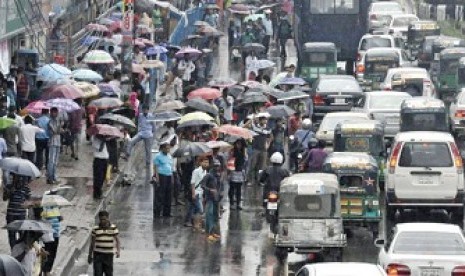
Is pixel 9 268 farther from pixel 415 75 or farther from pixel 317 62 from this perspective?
pixel 317 62

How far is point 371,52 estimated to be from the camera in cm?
5347

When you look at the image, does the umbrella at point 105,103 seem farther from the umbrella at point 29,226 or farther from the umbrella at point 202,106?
the umbrella at point 29,226

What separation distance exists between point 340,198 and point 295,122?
32.8 ft

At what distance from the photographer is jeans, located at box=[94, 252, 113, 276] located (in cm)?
2638

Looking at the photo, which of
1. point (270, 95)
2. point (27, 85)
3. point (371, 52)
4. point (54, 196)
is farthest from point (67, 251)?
point (371, 52)

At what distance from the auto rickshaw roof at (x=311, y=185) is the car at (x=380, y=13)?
39.7 metres

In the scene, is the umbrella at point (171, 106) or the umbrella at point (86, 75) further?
the umbrella at point (86, 75)

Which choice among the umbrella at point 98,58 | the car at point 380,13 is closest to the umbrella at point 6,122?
the umbrella at point 98,58

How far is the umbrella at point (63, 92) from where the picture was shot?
36.6m

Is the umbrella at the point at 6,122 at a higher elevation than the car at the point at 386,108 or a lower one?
higher

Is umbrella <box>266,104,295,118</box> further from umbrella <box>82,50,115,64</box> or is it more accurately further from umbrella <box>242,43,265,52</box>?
umbrella <box>242,43,265,52</box>

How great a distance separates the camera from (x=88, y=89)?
3888 cm

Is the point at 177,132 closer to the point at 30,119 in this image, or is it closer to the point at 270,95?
the point at 30,119

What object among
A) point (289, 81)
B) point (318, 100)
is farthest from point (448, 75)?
point (289, 81)
